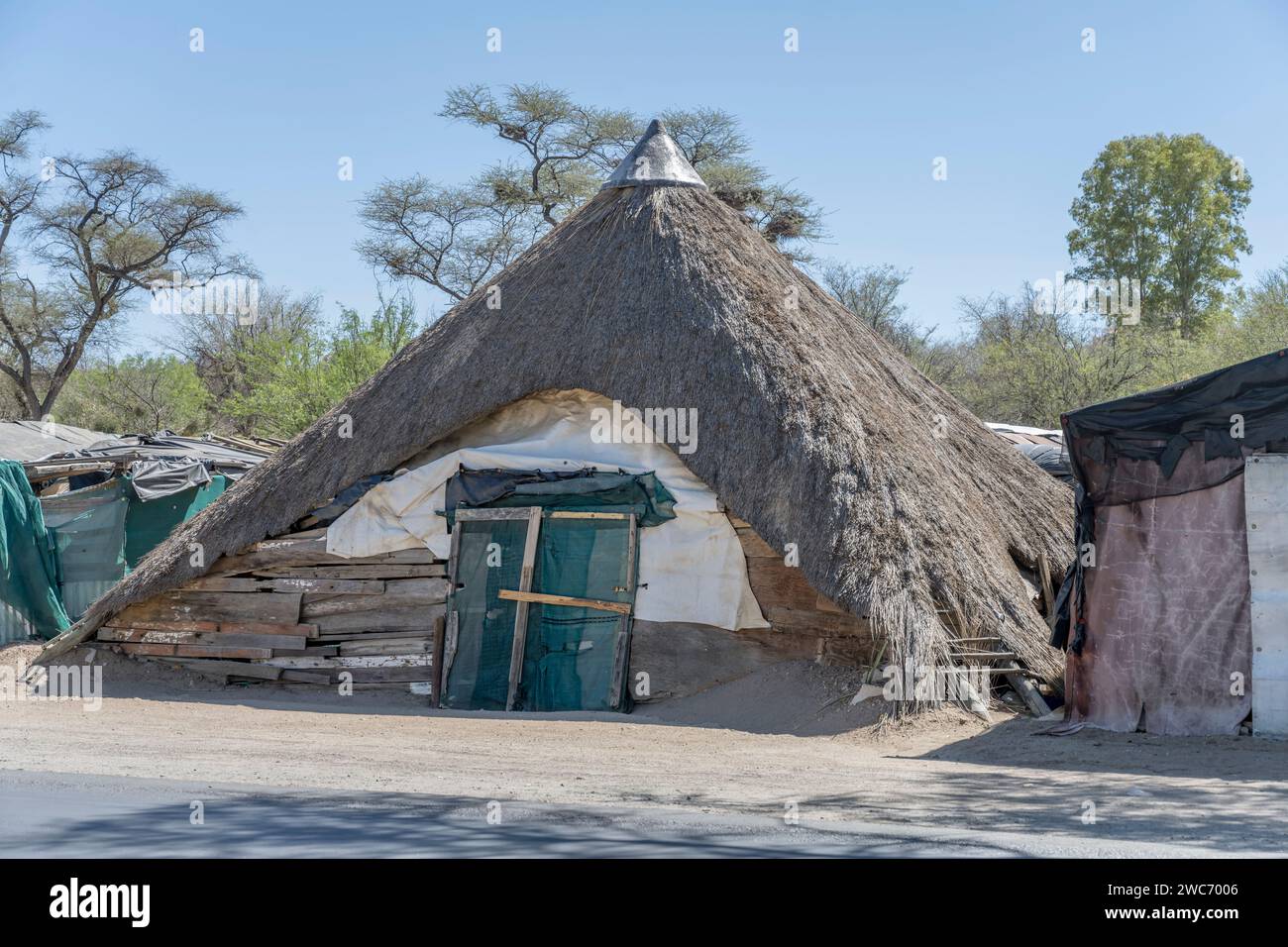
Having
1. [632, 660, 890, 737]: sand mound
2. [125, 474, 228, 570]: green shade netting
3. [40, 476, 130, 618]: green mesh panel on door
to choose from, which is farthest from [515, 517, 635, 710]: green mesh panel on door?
[40, 476, 130, 618]: green mesh panel on door

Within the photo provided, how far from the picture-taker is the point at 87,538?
1631cm

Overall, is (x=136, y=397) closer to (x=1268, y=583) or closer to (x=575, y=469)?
(x=575, y=469)

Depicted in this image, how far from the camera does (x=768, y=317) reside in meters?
12.2

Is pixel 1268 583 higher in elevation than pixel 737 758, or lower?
higher

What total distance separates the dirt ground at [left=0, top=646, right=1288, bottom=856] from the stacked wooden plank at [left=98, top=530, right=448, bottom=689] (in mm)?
505

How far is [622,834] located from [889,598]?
16.7 ft

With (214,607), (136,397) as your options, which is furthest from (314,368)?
(214,607)

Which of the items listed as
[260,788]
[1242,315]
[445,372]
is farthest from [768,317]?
[1242,315]

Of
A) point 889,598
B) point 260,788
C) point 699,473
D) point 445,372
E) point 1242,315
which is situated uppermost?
point 1242,315

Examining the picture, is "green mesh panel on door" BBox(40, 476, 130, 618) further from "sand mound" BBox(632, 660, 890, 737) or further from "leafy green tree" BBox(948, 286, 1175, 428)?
"leafy green tree" BBox(948, 286, 1175, 428)

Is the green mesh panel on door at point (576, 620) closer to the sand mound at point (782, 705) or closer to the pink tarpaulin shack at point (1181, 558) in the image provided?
the sand mound at point (782, 705)

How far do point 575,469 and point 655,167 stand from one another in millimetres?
4557

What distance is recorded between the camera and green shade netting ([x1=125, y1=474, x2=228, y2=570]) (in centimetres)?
1677

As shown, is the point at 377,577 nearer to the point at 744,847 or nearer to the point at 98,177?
the point at 744,847
